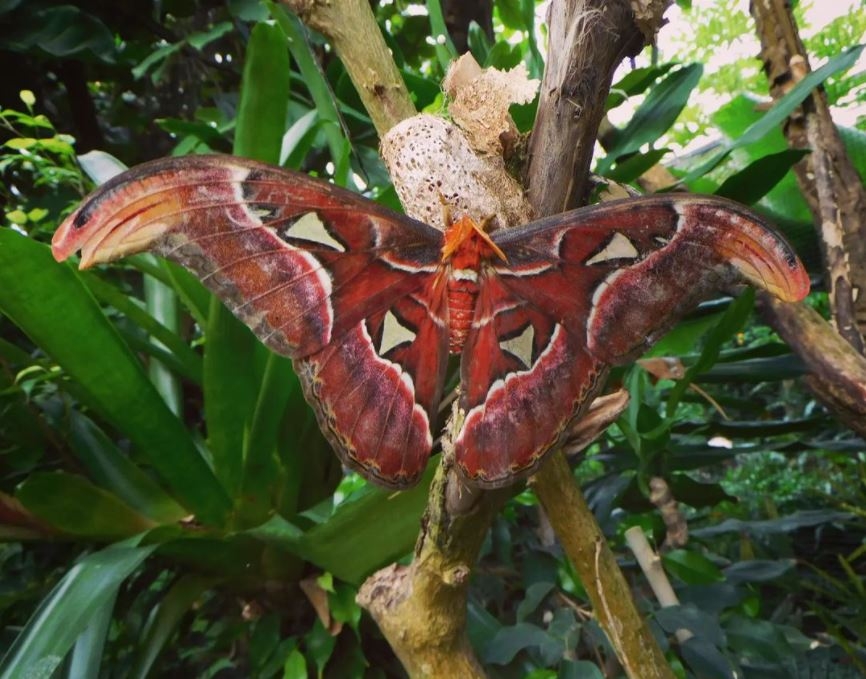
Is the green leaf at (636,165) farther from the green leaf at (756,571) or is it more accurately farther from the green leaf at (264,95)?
the green leaf at (756,571)

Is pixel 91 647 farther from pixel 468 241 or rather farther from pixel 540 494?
pixel 468 241

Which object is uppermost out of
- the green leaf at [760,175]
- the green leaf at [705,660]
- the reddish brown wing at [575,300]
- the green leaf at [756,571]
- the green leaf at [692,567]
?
the reddish brown wing at [575,300]

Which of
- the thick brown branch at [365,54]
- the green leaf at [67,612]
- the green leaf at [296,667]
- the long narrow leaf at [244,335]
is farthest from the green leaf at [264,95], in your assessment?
the green leaf at [296,667]

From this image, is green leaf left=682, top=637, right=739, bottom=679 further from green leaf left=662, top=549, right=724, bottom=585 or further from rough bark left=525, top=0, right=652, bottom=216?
rough bark left=525, top=0, right=652, bottom=216

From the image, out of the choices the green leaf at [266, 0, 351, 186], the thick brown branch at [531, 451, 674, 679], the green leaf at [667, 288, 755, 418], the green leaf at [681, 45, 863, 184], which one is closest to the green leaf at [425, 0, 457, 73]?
the green leaf at [266, 0, 351, 186]

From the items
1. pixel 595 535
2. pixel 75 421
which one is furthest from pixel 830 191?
pixel 75 421

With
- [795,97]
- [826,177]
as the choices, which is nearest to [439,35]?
[795,97]
